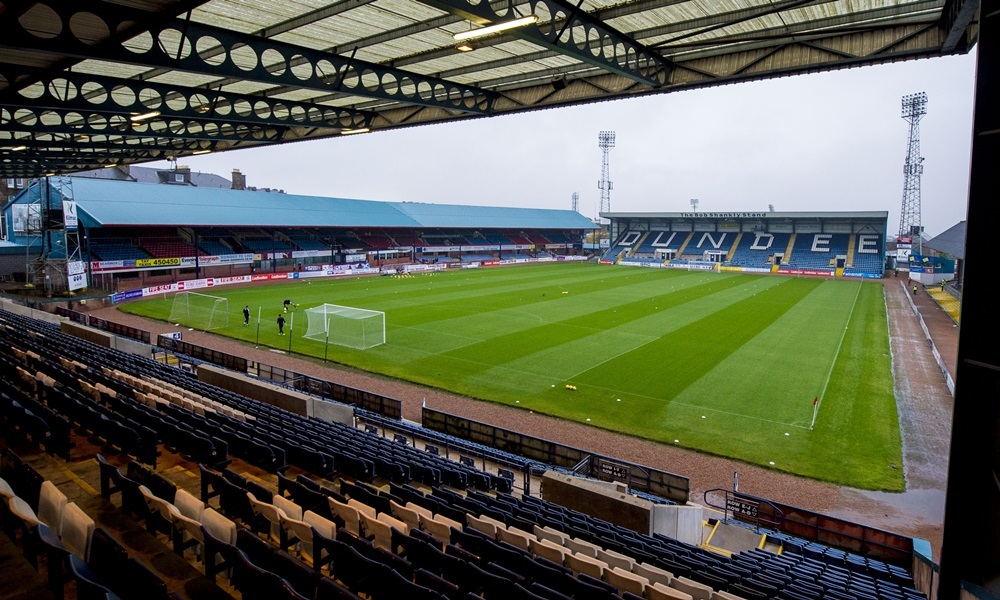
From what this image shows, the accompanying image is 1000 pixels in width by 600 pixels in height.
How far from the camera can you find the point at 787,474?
591 inches

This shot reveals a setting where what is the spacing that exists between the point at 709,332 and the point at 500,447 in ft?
67.4

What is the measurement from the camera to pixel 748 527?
12.0 m

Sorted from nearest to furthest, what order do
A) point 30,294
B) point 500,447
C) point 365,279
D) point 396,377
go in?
point 500,447 → point 396,377 → point 30,294 → point 365,279

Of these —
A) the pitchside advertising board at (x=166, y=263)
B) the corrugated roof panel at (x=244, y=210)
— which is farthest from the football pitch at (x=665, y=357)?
the corrugated roof panel at (x=244, y=210)

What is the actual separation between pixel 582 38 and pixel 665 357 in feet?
60.6

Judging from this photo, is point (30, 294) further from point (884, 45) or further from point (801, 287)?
point (801, 287)

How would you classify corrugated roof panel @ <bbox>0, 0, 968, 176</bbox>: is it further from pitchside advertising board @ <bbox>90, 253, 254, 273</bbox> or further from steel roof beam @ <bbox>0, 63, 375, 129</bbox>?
pitchside advertising board @ <bbox>90, 253, 254, 273</bbox>

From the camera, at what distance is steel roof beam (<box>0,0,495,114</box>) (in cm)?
780

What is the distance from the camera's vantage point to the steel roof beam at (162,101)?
39.5 feet

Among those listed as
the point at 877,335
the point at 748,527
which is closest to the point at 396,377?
the point at 748,527

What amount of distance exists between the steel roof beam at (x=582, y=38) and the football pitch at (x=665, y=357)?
10.8m

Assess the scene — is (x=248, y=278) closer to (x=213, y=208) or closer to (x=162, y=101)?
(x=213, y=208)

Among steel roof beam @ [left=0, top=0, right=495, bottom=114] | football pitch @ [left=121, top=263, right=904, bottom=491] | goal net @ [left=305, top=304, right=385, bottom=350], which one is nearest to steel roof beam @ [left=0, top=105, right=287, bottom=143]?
steel roof beam @ [left=0, top=0, right=495, bottom=114]

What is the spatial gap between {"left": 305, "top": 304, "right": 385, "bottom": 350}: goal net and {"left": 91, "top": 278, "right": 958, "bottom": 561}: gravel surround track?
10.4 feet
